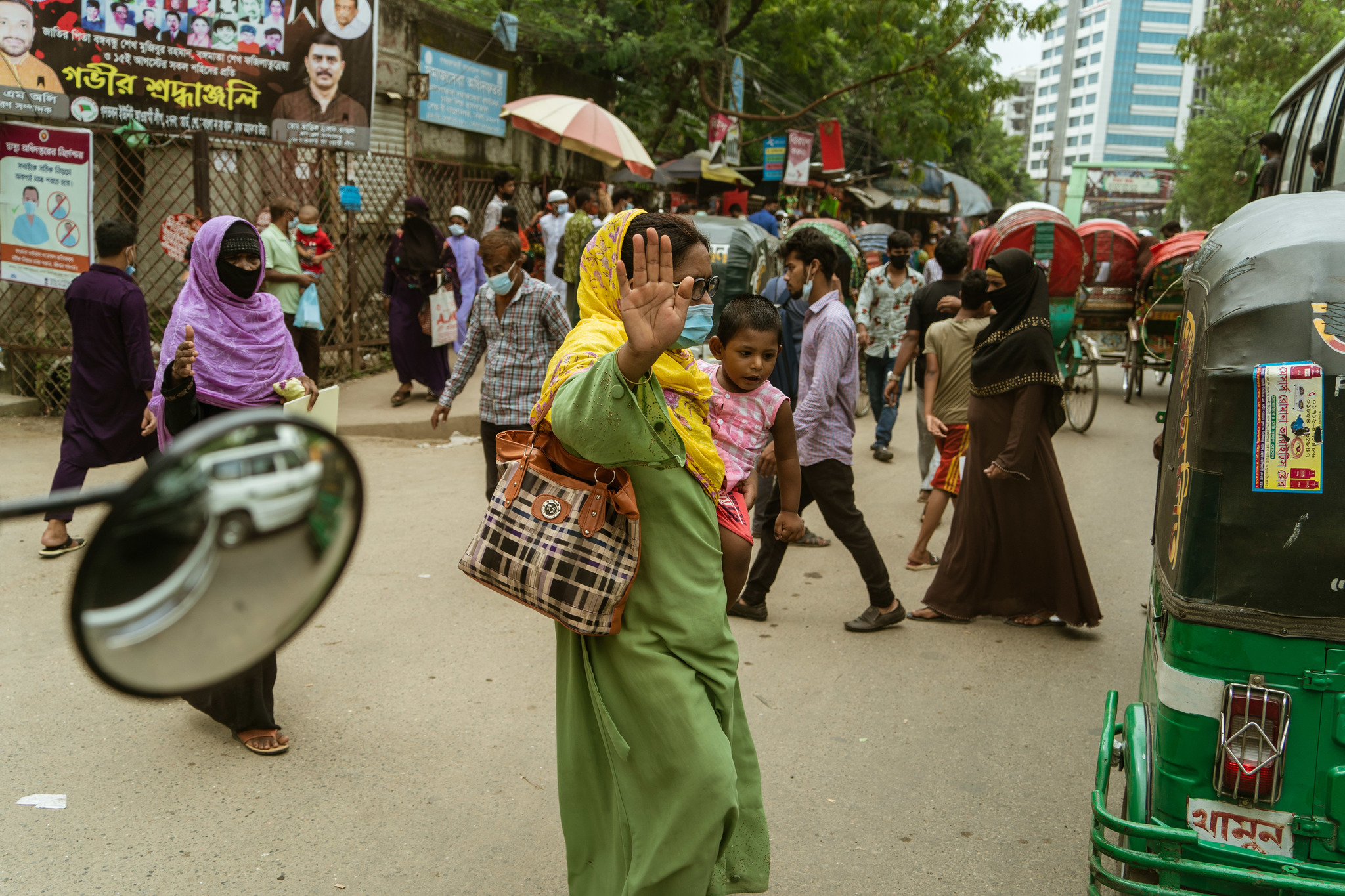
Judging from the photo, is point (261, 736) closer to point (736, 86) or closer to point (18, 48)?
point (18, 48)

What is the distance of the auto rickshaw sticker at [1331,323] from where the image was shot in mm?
2021

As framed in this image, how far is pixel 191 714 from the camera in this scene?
3715 mm

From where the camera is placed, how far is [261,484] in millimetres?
854

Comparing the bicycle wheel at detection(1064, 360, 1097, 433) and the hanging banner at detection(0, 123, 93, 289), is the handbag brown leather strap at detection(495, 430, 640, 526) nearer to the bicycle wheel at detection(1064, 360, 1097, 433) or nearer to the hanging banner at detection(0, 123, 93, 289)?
the hanging banner at detection(0, 123, 93, 289)

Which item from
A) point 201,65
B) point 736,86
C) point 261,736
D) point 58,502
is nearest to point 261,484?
point 58,502

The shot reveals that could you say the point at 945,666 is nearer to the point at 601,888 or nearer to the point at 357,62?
the point at 601,888

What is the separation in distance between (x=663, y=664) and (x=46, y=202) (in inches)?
296

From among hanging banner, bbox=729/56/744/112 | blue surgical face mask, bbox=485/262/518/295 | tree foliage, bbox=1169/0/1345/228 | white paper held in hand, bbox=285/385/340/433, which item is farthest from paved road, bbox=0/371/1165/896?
tree foliage, bbox=1169/0/1345/228

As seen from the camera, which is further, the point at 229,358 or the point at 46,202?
the point at 46,202

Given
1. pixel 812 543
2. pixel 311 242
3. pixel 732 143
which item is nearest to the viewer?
pixel 812 543

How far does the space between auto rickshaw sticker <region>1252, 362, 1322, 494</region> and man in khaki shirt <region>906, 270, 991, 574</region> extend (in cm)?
343

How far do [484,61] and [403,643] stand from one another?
426 inches

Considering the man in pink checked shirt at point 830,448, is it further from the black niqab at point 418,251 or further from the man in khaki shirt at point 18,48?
the man in khaki shirt at point 18,48

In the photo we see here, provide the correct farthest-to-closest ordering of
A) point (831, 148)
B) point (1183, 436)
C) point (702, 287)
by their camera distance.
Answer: point (831, 148) → point (1183, 436) → point (702, 287)
